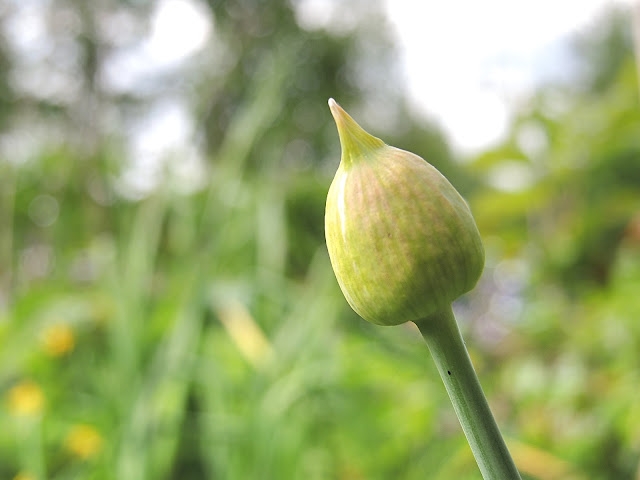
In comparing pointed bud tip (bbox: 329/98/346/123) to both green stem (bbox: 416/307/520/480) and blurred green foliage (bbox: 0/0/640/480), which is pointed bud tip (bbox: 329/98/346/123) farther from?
blurred green foliage (bbox: 0/0/640/480)

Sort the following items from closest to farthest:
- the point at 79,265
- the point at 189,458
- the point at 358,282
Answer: the point at 358,282
the point at 189,458
the point at 79,265

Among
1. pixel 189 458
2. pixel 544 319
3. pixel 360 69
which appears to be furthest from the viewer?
pixel 360 69

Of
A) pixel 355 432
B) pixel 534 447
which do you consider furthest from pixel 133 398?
pixel 534 447

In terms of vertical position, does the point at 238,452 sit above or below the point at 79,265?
below

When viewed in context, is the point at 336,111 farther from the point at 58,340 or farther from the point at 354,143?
the point at 58,340

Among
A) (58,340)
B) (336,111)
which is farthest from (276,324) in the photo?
(336,111)

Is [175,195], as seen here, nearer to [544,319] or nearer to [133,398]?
[133,398]
